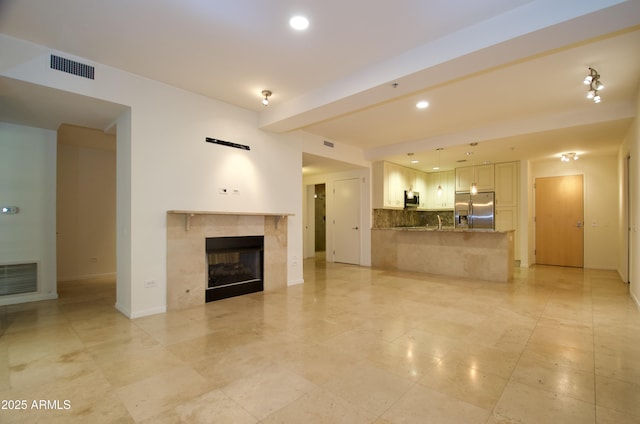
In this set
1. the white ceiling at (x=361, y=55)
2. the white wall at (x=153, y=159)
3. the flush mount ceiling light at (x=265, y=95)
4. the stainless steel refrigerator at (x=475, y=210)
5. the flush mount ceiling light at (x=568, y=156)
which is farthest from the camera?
the stainless steel refrigerator at (x=475, y=210)

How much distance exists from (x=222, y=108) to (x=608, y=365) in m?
5.36

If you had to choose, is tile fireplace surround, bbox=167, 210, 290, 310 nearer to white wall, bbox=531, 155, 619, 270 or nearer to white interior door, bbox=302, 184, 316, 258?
white interior door, bbox=302, 184, 316, 258

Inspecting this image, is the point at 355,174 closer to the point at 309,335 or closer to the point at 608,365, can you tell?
the point at 309,335

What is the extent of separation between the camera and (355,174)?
817cm

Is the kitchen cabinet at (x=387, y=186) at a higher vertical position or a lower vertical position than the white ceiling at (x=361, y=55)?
lower

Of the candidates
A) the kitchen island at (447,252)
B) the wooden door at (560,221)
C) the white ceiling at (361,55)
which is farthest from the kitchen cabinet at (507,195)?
the white ceiling at (361,55)

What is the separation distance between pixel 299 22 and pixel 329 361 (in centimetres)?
307

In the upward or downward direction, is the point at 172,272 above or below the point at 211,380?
above

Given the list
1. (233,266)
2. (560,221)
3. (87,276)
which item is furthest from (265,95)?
(560,221)

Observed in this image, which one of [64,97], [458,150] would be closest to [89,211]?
[64,97]

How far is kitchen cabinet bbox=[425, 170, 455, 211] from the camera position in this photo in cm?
910

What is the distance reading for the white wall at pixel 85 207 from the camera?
20.0 ft

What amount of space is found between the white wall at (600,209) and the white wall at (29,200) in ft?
36.8

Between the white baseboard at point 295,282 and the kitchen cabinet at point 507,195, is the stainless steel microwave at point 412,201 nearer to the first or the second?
the kitchen cabinet at point 507,195
